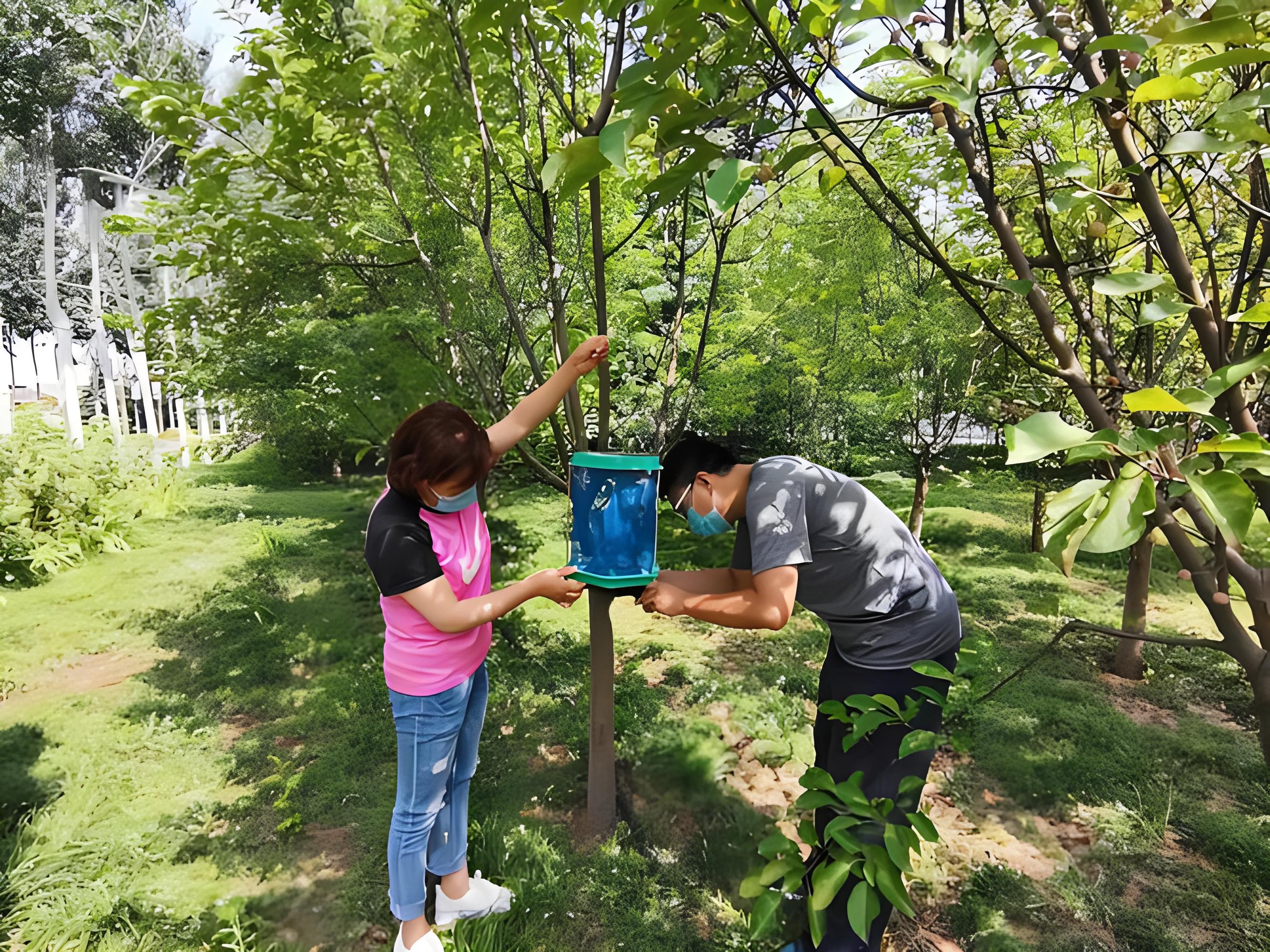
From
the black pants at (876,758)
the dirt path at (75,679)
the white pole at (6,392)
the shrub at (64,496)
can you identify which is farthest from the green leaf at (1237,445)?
the white pole at (6,392)

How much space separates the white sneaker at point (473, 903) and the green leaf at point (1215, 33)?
2578 millimetres

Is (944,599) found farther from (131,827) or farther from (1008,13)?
(131,827)

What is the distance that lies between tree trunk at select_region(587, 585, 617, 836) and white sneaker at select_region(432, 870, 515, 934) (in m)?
0.42

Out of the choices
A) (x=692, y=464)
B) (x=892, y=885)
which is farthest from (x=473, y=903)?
(x=892, y=885)

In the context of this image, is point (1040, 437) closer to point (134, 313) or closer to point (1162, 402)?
point (1162, 402)

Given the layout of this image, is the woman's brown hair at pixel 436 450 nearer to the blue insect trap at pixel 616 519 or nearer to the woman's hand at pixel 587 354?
the blue insect trap at pixel 616 519

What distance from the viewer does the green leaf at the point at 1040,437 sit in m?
0.60

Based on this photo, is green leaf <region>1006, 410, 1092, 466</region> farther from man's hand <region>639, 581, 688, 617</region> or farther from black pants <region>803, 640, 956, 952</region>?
black pants <region>803, 640, 956, 952</region>

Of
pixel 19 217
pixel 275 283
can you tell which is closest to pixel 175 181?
pixel 19 217

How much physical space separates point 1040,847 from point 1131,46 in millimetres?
2788

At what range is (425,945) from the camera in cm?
195

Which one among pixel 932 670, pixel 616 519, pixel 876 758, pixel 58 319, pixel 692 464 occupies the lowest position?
pixel 876 758

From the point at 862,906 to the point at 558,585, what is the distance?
97 cm

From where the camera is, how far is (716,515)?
1805mm
